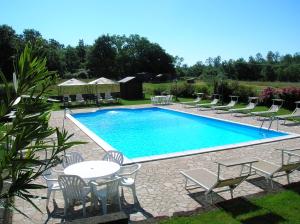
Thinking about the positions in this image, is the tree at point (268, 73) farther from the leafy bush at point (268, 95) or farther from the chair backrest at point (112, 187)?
the chair backrest at point (112, 187)

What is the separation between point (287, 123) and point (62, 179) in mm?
11398

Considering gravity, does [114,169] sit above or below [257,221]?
above

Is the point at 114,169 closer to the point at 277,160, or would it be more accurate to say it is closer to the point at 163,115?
the point at 277,160

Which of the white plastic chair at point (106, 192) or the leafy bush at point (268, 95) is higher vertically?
the leafy bush at point (268, 95)

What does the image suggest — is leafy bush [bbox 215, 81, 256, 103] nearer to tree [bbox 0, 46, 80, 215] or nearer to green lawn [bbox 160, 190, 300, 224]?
green lawn [bbox 160, 190, 300, 224]

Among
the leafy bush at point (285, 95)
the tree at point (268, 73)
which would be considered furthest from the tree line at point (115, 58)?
the leafy bush at point (285, 95)

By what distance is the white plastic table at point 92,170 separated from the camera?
18.1 feet

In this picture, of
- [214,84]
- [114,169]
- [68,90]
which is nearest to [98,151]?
[114,169]

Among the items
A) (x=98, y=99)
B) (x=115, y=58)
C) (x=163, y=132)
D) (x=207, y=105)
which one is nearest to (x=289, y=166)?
(x=163, y=132)

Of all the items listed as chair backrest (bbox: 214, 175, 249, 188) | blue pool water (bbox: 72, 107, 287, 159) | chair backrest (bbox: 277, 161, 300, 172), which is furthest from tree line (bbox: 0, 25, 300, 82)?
chair backrest (bbox: 214, 175, 249, 188)

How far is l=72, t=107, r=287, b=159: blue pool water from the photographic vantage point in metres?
12.3

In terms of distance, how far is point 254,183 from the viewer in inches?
261

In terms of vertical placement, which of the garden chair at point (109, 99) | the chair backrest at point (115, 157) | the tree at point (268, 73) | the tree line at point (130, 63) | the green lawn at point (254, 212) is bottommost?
the green lawn at point (254, 212)

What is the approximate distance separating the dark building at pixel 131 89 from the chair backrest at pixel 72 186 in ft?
72.0
